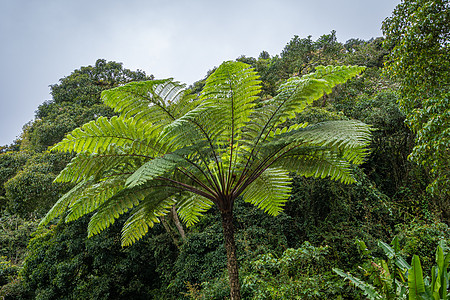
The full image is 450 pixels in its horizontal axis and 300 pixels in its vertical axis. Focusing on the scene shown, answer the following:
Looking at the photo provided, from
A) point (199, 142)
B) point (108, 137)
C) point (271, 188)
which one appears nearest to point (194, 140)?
point (199, 142)

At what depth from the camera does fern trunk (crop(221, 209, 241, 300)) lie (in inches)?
76.7

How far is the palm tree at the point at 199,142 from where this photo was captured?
1.68 metres

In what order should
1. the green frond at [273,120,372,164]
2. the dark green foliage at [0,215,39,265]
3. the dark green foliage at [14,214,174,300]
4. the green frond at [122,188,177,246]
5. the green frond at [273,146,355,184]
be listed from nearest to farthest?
the green frond at [273,120,372,164], the green frond at [273,146,355,184], the green frond at [122,188,177,246], the dark green foliage at [14,214,174,300], the dark green foliage at [0,215,39,265]

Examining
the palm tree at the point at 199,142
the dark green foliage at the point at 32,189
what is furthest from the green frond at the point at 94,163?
the dark green foliage at the point at 32,189

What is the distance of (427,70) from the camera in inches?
125

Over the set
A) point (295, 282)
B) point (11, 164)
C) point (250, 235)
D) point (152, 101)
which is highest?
point (11, 164)

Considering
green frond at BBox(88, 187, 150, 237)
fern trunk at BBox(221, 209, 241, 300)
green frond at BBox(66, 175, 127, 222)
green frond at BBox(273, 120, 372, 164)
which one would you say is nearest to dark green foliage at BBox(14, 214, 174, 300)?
green frond at BBox(88, 187, 150, 237)

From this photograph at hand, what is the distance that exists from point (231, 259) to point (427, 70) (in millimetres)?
3633

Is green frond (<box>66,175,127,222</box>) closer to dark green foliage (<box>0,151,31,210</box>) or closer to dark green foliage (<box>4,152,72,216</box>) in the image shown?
dark green foliage (<box>4,152,72,216</box>)

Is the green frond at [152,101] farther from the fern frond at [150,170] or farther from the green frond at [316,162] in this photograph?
the green frond at [316,162]

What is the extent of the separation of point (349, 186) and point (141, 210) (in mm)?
4315

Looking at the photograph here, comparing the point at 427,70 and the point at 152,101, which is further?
the point at 427,70

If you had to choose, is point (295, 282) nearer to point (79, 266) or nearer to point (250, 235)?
point (250, 235)

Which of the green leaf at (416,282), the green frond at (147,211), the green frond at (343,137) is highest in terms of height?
the green frond at (343,137)
